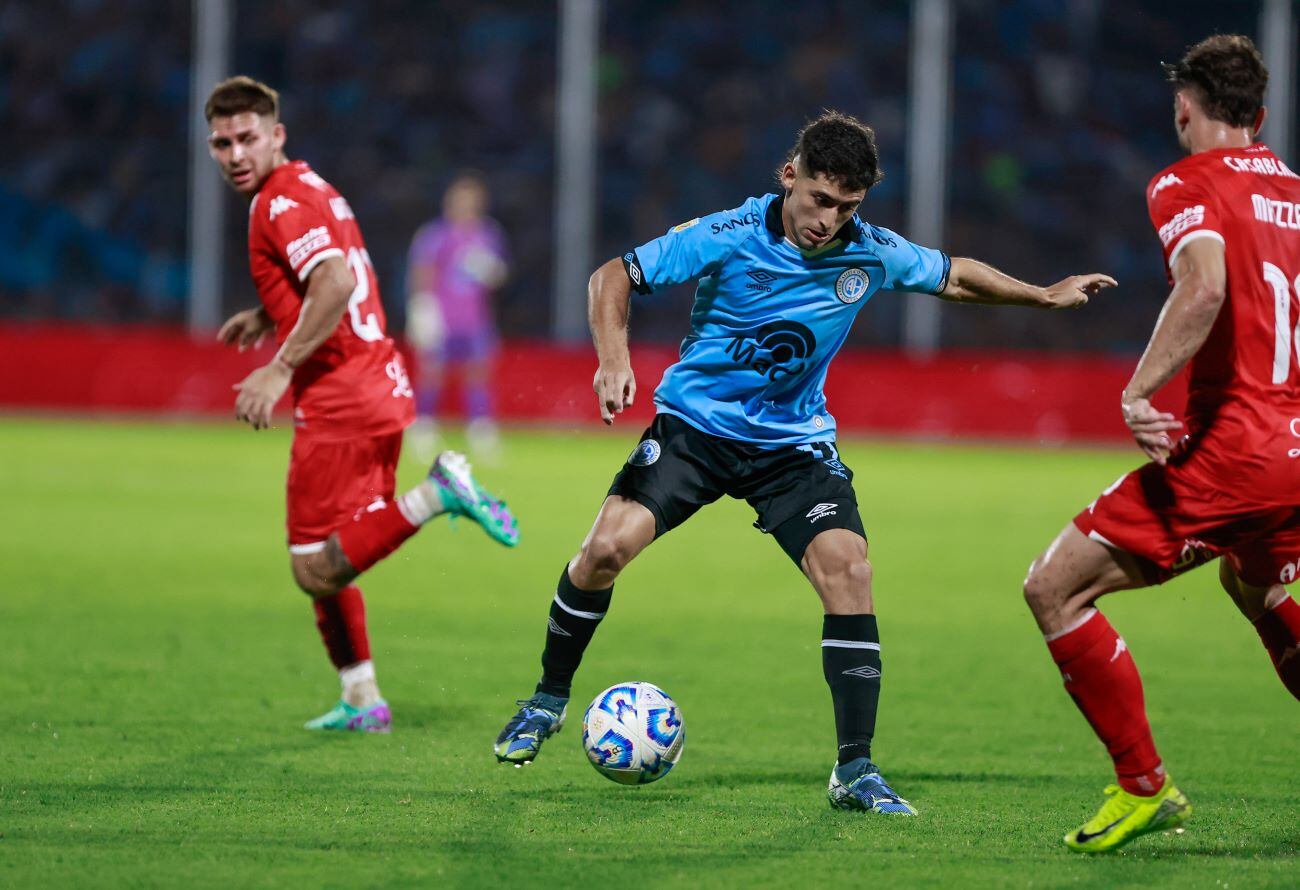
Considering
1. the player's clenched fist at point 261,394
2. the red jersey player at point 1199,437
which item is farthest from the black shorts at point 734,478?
the player's clenched fist at point 261,394

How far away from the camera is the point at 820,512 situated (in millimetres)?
5242

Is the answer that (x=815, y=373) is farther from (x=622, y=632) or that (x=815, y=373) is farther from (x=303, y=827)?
(x=622, y=632)

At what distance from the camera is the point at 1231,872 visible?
4.25 metres

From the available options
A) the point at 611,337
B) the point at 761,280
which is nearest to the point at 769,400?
the point at 761,280

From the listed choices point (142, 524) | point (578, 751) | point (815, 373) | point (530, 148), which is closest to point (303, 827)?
point (578, 751)

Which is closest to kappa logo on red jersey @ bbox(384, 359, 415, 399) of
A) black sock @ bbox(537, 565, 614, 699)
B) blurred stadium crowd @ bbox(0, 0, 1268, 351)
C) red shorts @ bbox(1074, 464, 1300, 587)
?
black sock @ bbox(537, 565, 614, 699)

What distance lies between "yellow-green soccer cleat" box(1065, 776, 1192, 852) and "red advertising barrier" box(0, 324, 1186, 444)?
14.2m

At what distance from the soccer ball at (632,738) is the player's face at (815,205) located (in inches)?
57.9

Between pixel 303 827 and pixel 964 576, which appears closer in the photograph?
pixel 303 827

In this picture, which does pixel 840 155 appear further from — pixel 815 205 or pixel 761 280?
pixel 761 280

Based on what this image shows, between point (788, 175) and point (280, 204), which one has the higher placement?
point (788, 175)

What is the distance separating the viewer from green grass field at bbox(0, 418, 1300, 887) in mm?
4324

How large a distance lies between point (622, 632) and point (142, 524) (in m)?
4.87

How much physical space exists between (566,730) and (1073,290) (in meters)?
2.34
